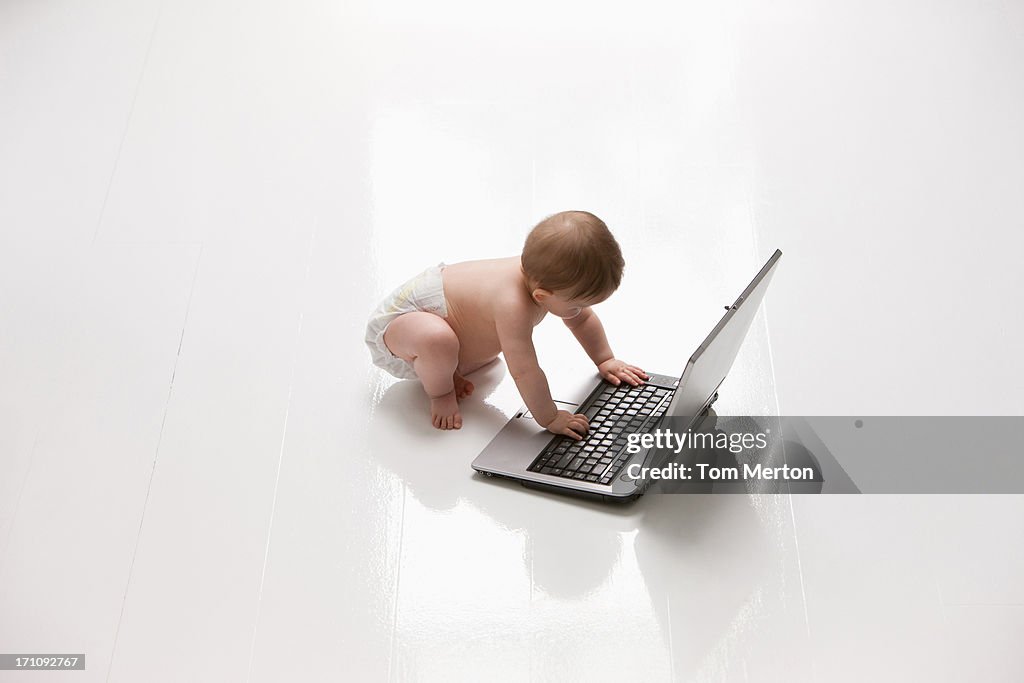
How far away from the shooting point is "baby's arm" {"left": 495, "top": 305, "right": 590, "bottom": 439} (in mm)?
1509

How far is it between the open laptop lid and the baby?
0.60 ft

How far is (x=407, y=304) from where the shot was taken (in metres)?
1.61

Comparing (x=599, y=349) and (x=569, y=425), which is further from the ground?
(x=599, y=349)

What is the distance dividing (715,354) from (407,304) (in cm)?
52

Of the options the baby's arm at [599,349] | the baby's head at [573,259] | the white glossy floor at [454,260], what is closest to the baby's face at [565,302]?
the baby's head at [573,259]

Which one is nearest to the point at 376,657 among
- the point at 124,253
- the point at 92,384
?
the point at 92,384

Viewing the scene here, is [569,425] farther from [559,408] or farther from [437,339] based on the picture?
[437,339]

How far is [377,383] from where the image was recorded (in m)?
1.73

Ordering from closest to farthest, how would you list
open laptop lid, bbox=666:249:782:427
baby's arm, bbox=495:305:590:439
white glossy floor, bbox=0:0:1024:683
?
open laptop lid, bbox=666:249:782:427, white glossy floor, bbox=0:0:1024:683, baby's arm, bbox=495:305:590:439

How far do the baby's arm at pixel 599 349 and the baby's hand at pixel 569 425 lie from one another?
12cm

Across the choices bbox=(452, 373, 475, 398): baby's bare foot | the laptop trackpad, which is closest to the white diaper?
bbox=(452, 373, 475, 398): baby's bare foot

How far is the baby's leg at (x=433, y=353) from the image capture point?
5.14 ft

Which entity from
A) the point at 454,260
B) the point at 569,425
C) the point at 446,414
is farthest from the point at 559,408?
the point at 454,260

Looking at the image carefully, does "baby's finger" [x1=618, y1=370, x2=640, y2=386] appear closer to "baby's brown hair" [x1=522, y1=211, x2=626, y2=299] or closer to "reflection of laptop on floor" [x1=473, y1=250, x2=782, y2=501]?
"reflection of laptop on floor" [x1=473, y1=250, x2=782, y2=501]
